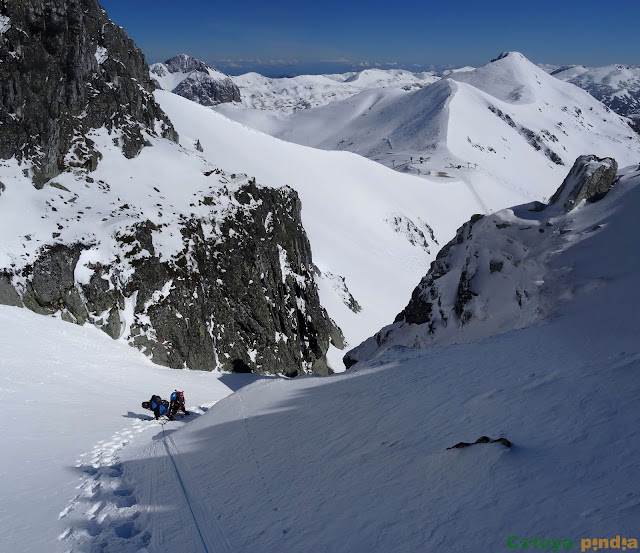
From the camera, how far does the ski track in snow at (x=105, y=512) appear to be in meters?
6.63

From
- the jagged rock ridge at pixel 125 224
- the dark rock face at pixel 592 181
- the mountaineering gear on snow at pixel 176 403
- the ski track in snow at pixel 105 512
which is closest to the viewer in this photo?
the ski track in snow at pixel 105 512

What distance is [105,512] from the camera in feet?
25.1

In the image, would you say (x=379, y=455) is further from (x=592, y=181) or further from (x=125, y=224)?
(x=125, y=224)

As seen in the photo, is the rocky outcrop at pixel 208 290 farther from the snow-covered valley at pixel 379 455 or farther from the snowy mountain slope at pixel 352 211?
the snowy mountain slope at pixel 352 211

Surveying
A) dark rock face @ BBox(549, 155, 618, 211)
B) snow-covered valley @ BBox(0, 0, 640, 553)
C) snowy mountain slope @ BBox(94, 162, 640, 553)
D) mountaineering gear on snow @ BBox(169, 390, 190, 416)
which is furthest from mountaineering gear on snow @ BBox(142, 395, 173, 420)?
dark rock face @ BBox(549, 155, 618, 211)

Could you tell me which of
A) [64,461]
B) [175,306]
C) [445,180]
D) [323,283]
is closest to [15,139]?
[175,306]

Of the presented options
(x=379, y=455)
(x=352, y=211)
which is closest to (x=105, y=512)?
(x=379, y=455)

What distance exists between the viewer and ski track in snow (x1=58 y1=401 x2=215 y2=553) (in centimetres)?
663

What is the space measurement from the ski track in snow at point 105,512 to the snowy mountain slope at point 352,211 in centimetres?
3174

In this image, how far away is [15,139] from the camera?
26.7 m

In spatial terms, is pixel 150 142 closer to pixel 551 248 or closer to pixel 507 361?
pixel 551 248

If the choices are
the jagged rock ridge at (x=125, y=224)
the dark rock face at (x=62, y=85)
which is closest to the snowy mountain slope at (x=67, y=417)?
the jagged rock ridge at (x=125, y=224)

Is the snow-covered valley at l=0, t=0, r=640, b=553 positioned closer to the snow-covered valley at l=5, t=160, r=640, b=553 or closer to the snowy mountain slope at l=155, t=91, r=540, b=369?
the snow-covered valley at l=5, t=160, r=640, b=553

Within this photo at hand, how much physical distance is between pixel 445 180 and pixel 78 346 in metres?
85.5
